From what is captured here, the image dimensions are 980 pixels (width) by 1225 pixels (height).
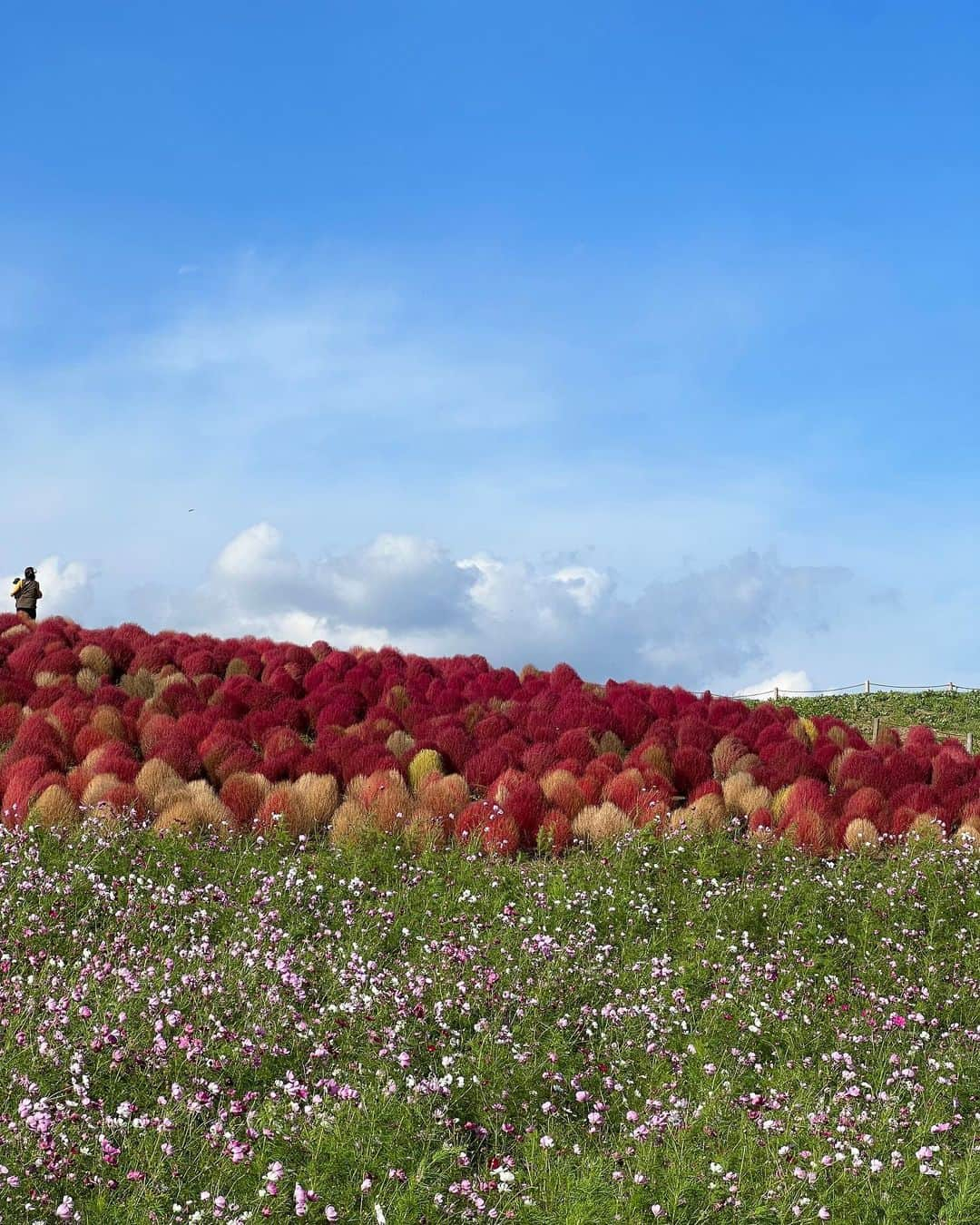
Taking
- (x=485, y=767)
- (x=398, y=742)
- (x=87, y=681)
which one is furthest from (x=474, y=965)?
(x=87, y=681)

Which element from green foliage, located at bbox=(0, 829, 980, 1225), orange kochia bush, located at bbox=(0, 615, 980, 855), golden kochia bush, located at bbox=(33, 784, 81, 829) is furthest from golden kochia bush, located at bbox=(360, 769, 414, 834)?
golden kochia bush, located at bbox=(33, 784, 81, 829)

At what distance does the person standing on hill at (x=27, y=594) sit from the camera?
2105 centimetres

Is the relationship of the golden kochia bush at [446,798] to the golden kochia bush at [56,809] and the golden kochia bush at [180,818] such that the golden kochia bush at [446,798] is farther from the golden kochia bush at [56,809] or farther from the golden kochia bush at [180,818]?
the golden kochia bush at [56,809]

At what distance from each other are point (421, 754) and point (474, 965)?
3906mm

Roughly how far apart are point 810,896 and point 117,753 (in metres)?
6.02

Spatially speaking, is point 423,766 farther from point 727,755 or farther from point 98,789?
point 727,755

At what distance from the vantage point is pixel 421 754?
10.4 m

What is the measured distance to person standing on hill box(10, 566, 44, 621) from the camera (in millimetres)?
21047

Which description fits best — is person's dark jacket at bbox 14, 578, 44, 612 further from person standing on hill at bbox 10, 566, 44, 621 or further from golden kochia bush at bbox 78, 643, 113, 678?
golden kochia bush at bbox 78, 643, 113, 678

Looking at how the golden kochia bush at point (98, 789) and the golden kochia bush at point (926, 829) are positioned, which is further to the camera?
the golden kochia bush at point (926, 829)

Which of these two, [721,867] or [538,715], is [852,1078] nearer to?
[721,867]

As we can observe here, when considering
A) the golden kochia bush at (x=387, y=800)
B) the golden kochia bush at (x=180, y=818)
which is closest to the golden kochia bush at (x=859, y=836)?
the golden kochia bush at (x=387, y=800)

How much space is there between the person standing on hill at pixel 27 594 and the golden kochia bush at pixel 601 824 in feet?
48.9

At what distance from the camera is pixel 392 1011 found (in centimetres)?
581
